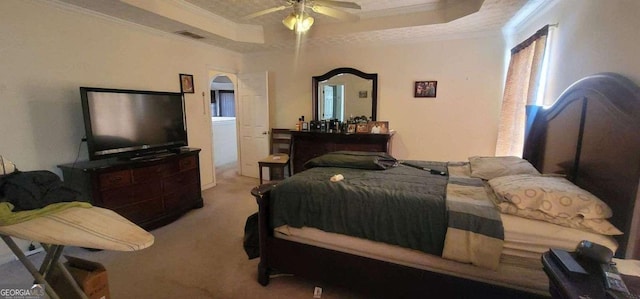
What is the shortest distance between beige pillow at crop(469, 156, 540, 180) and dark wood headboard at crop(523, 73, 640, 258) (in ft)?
0.70

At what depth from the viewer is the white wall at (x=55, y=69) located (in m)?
2.35

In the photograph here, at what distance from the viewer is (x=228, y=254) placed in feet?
8.15

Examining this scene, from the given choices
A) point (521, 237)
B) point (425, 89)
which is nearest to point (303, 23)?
point (425, 89)

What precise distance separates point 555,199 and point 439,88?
275 centimetres

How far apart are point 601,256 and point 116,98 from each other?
12.1 ft

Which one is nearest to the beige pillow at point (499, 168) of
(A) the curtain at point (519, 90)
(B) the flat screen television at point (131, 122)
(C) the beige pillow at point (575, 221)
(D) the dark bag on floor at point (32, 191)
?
(C) the beige pillow at point (575, 221)

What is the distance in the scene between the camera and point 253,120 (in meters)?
4.89

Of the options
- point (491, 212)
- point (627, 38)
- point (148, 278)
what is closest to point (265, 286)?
point (148, 278)

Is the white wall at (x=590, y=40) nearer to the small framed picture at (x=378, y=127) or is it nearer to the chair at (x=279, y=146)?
the small framed picture at (x=378, y=127)

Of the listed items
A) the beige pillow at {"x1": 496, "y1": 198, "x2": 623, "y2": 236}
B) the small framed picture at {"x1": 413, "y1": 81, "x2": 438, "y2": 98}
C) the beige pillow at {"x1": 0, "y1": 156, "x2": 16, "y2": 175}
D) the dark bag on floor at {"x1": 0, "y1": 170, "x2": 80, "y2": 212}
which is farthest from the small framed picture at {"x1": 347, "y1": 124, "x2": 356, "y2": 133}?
the beige pillow at {"x1": 0, "y1": 156, "x2": 16, "y2": 175}

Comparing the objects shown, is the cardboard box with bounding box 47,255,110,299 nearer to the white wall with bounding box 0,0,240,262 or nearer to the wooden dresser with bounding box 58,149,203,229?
the wooden dresser with bounding box 58,149,203,229

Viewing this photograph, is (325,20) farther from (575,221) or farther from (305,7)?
(575,221)

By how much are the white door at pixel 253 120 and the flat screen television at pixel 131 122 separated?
4.99 ft

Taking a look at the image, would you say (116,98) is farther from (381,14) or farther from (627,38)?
(627,38)
